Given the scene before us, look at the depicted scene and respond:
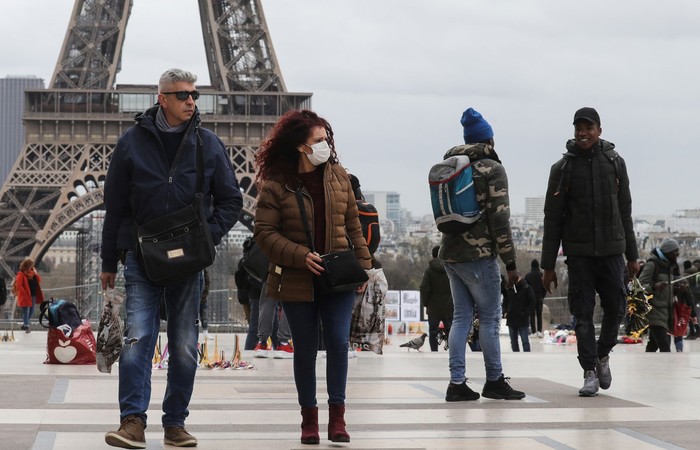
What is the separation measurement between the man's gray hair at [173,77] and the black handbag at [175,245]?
65 cm

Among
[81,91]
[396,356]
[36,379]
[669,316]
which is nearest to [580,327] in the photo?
[36,379]

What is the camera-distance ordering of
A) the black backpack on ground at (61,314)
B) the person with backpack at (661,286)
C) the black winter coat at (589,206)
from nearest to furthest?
the black winter coat at (589,206) → the black backpack on ground at (61,314) → the person with backpack at (661,286)

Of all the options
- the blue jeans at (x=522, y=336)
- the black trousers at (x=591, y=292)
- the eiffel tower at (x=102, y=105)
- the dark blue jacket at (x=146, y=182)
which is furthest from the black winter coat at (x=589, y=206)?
the eiffel tower at (x=102, y=105)

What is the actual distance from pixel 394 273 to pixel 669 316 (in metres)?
70.1

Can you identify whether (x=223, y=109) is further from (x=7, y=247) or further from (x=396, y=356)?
(x=396, y=356)

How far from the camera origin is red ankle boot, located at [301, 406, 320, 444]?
711 cm

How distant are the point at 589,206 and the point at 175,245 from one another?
3596 millimetres

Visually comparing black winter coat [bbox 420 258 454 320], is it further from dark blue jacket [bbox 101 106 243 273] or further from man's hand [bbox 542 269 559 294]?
dark blue jacket [bbox 101 106 243 273]

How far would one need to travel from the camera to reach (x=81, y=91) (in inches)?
2271

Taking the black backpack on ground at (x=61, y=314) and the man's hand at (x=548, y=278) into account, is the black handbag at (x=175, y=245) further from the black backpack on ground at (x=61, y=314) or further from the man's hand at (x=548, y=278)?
the black backpack on ground at (x=61, y=314)

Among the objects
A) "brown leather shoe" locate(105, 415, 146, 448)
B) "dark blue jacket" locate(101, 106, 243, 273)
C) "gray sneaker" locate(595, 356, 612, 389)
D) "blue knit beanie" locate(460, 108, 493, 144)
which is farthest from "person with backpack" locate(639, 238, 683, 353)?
"brown leather shoe" locate(105, 415, 146, 448)

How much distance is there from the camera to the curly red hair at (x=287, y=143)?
7332mm

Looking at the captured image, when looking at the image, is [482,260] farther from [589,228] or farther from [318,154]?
[318,154]

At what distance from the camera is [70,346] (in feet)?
44.4
